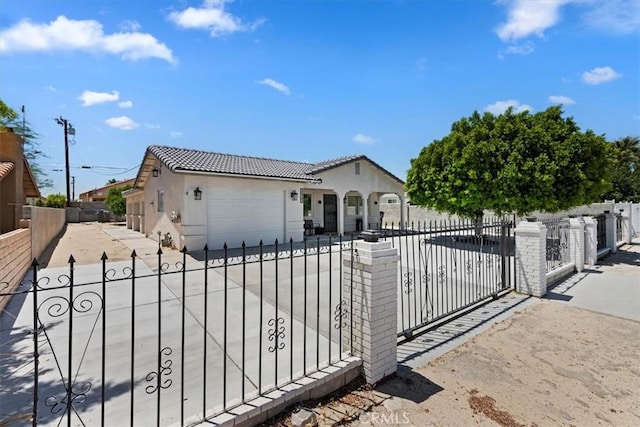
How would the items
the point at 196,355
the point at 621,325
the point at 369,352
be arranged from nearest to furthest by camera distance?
the point at 369,352 → the point at 196,355 → the point at 621,325

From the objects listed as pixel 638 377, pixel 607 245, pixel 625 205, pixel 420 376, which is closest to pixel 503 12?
pixel 638 377

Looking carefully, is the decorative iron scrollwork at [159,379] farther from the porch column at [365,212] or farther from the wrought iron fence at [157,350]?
the porch column at [365,212]

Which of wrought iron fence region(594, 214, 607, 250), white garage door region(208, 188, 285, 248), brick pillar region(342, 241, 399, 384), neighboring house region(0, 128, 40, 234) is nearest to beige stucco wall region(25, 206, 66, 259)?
neighboring house region(0, 128, 40, 234)

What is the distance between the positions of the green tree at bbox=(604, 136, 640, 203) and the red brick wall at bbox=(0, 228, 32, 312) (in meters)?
36.4

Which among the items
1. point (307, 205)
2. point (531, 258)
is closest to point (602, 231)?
point (531, 258)

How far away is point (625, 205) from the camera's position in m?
18.2

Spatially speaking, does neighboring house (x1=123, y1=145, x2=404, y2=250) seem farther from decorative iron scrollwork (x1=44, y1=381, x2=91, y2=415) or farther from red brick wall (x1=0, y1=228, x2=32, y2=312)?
decorative iron scrollwork (x1=44, y1=381, x2=91, y2=415)

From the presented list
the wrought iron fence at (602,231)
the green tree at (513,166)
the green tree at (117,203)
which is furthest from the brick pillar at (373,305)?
the green tree at (117,203)

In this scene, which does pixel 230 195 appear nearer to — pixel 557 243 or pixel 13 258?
pixel 13 258

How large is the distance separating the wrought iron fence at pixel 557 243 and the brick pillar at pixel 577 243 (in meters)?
0.10

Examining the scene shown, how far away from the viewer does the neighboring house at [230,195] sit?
450 inches

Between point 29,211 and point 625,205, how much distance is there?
29.8 metres

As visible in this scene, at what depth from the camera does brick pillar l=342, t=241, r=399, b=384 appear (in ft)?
10.6

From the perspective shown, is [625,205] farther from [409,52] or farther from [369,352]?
[369,352]
